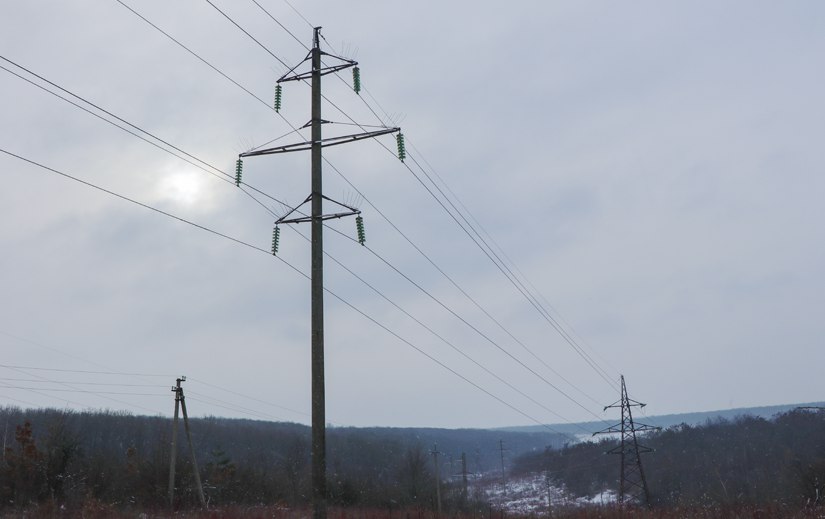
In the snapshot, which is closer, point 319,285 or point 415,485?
point 319,285

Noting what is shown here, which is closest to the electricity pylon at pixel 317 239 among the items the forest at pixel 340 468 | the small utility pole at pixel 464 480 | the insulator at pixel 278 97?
the insulator at pixel 278 97

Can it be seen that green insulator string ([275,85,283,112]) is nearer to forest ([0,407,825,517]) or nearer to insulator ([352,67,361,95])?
insulator ([352,67,361,95])

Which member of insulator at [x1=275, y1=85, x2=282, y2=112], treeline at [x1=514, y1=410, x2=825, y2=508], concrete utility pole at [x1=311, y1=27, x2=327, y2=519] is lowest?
treeline at [x1=514, y1=410, x2=825, y2=508]

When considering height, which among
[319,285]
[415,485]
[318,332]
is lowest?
[415,485]

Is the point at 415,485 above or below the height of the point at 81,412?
below

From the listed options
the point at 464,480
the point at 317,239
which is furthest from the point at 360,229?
the point at 464,480

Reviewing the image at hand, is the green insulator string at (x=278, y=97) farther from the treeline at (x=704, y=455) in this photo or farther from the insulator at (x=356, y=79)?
the treeline at (x=704, y=455)

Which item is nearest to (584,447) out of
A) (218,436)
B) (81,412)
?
(218,436)

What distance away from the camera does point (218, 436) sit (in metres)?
140

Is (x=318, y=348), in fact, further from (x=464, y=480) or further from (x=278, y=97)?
(x=464, y=480)

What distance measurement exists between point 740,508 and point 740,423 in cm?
14876

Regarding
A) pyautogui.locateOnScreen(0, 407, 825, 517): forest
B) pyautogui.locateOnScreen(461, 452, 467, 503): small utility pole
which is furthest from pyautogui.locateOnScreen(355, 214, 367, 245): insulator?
pyautogui.locateOnScreen(461, 452, 467, 503): small utility pole

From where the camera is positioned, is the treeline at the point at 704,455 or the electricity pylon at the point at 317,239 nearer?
the electricity pylon at the point at 317,239

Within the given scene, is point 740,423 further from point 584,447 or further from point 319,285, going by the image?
point 319,285
